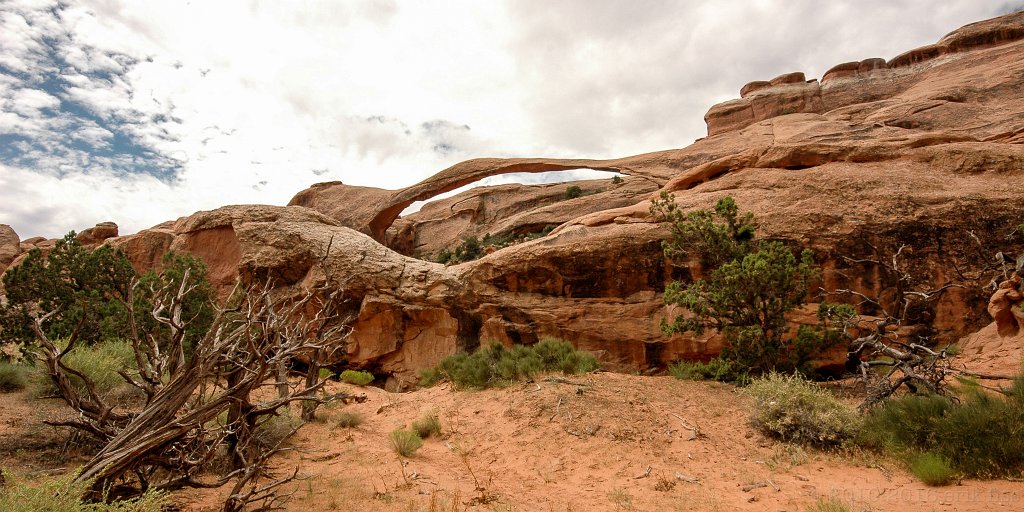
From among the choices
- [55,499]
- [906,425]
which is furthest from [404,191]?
[55,499]

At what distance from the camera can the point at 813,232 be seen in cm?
1250

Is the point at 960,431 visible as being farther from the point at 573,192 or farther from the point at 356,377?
the point at 573,192

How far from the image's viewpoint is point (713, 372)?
10977 millimetres

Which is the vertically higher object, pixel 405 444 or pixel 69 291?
pixel 69 291

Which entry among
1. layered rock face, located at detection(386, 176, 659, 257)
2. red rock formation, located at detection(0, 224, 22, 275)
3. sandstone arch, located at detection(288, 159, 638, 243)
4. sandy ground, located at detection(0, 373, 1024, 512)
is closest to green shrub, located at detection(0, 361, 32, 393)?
sandy ground, located at detection(0, 373, 1024, 512)

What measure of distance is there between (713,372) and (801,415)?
165 inches

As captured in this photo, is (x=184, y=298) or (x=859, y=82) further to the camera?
(x=859, y=82)

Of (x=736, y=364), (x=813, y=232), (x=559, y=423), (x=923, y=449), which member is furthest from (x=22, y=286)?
(x=813, y=232)

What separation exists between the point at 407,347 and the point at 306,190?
66.9 feet

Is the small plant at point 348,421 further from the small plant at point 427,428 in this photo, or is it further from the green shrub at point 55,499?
the green shrub at point 55,499

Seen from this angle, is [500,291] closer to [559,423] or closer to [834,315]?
[559,423]

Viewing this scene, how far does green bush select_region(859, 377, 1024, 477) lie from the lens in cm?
502

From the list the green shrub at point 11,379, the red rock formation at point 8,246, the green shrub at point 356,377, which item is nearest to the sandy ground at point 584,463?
the green shrub at point 11,379

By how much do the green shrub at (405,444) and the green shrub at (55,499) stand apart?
3.57m
